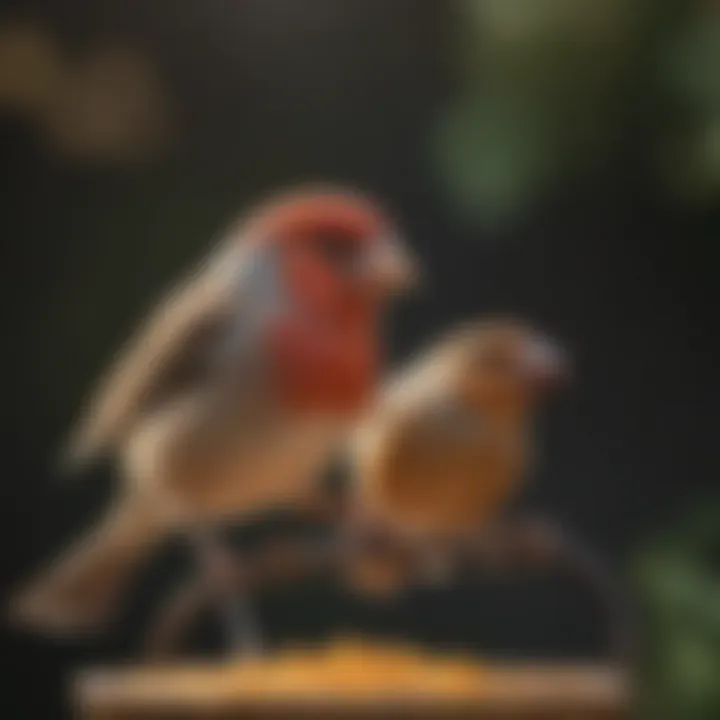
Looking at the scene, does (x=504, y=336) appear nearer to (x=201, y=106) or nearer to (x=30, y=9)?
(x=201, y=106)

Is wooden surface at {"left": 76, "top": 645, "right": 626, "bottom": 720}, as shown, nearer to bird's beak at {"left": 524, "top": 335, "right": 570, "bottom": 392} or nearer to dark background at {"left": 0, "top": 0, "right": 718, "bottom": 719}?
dark background at {"left": 0, "top": 0, "right": 718, "bottom": 719}

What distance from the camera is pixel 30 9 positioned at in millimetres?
1104

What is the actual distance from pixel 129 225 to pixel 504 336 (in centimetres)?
31

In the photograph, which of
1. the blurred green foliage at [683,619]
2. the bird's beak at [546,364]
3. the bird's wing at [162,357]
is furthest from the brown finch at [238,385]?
the blurred green foliage at [683,619]

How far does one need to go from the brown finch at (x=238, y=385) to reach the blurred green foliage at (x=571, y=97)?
0.10m

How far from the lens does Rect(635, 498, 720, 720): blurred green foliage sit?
1022 millimetres

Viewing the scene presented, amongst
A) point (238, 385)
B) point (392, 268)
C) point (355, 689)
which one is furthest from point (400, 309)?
point (355, 689)

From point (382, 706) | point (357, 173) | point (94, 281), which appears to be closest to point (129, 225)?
point (94, 281)

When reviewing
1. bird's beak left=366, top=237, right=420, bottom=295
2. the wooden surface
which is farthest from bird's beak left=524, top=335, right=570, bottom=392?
the wooden surface

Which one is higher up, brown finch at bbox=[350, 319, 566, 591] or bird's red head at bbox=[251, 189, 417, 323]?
bird's red head at bbox=[251, 189, 417, 323]

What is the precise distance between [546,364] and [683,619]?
219mm

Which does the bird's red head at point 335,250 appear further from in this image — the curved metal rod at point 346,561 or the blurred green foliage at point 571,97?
the curved metal rod at point 346,561

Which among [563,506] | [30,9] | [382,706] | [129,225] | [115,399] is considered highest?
[30,9]

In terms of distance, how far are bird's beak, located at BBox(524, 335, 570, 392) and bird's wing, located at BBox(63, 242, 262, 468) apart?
234 millimetres
